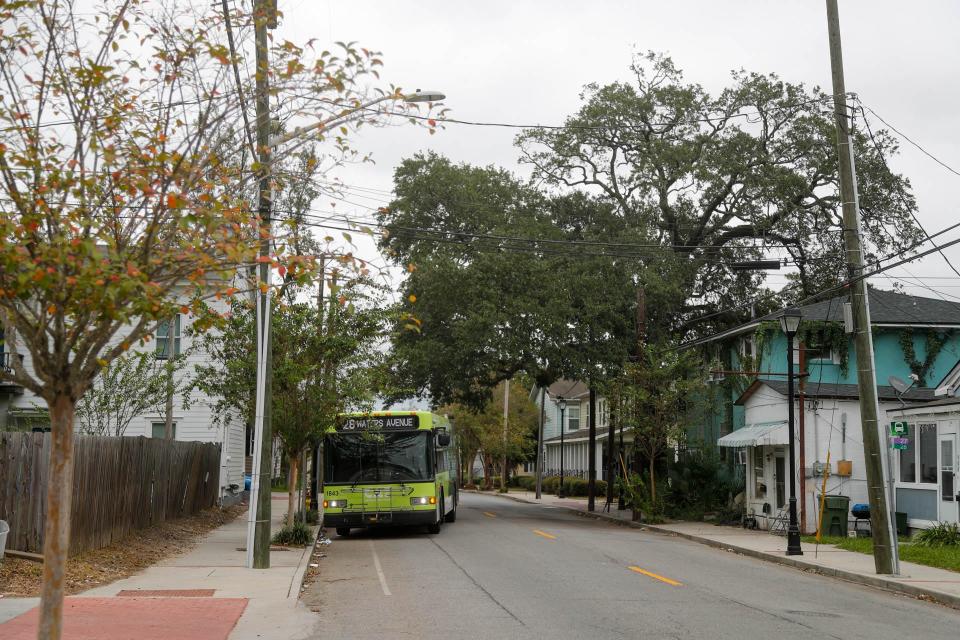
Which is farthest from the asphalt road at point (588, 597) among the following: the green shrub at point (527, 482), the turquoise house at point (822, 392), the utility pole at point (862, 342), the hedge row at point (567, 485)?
the green shrub at point (527, 482)

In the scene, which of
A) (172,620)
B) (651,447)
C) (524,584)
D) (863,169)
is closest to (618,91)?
(863,169)

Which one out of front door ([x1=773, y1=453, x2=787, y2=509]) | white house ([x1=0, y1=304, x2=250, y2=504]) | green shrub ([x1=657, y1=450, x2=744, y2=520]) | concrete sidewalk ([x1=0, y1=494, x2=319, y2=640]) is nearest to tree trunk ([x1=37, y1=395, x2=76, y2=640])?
concrete sidewalk ([x1=0, y1=494, x2=319, y2=640])

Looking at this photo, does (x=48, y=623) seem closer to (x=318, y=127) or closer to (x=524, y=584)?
(x=318, y=127)

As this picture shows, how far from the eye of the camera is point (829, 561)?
1947 centimetres

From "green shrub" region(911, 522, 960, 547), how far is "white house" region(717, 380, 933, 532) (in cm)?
297

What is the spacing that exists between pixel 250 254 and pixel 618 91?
36.1 m

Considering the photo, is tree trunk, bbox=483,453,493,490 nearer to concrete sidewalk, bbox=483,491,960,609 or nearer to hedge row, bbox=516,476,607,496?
hedge row, bbox=516,476,607,496

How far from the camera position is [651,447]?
30641 millimetres

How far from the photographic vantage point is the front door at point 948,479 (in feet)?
75.3

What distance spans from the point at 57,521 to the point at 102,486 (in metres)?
11.1

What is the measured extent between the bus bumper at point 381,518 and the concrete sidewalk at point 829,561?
7051 mm

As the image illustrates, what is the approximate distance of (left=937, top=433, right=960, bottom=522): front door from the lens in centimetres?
2294

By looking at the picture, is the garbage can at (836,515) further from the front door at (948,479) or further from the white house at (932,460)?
the front door at (948,479)

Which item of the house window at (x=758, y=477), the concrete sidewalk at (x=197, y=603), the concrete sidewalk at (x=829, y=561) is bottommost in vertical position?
the concrete sidewalk at (x=829, y=561)
